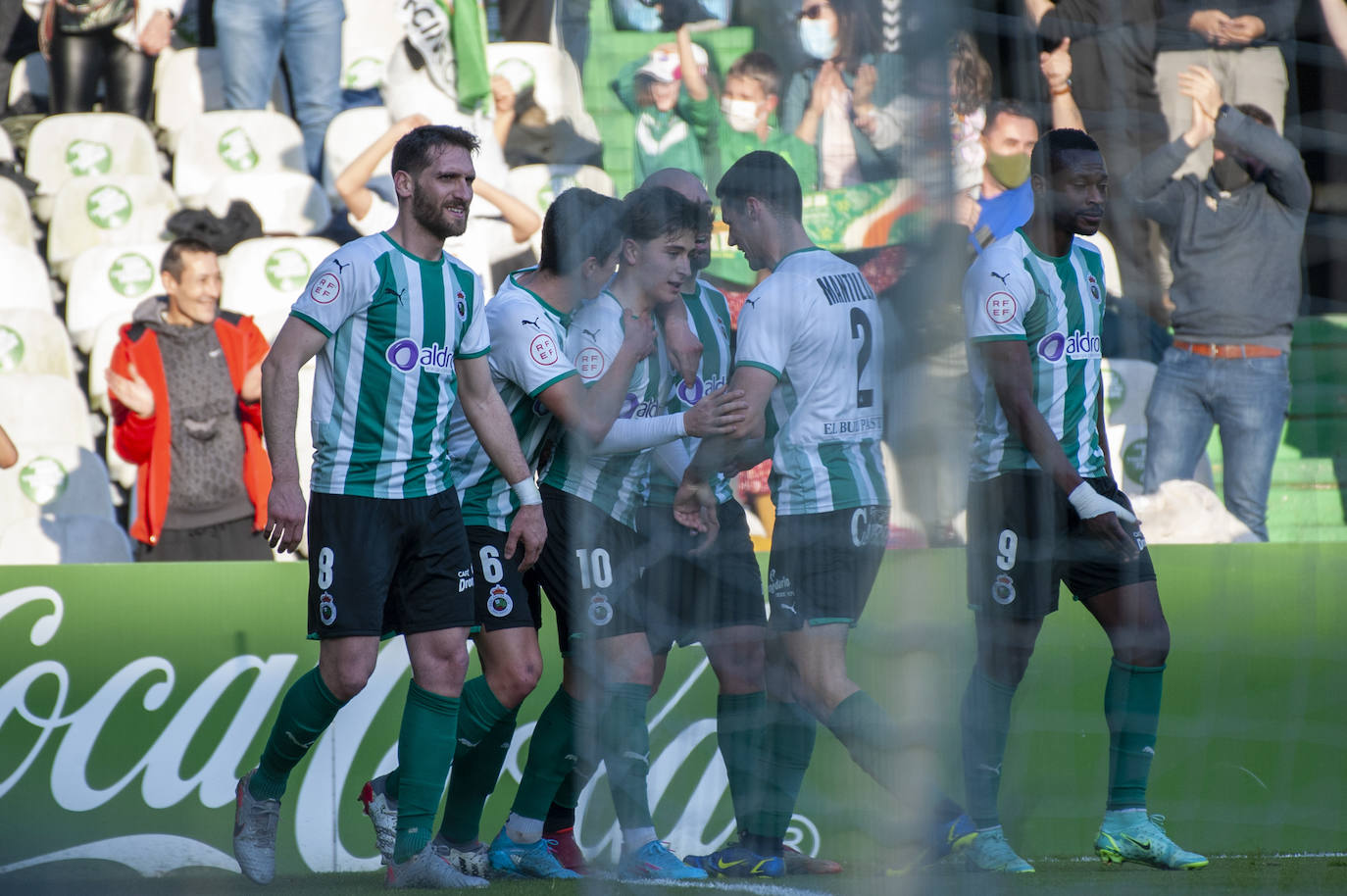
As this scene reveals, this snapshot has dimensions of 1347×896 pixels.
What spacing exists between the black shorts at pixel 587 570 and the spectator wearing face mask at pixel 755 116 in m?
0.85

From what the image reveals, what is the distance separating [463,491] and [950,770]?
1.54m

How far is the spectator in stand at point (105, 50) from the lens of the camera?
6.80 metres

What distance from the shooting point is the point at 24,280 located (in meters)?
6.20

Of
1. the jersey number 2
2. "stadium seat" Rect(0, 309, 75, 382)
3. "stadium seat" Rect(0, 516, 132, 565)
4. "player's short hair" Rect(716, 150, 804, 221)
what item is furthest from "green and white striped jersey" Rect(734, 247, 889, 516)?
"stadium seat" Rect(0, 309, 75, 382)

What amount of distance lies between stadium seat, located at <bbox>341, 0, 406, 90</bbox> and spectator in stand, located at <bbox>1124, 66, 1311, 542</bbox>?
4241mm

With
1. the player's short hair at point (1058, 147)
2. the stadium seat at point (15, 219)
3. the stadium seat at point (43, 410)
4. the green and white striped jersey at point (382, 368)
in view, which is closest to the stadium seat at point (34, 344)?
the stadium seat at point (43, 410)

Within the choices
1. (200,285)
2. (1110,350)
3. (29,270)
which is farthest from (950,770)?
(29,270)

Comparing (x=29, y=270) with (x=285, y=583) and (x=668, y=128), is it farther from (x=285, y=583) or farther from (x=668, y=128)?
(x=668, y=128)

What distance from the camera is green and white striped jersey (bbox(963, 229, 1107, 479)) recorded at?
330 centimetres

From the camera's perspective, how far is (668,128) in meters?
2.11

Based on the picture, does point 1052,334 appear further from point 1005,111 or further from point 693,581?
point 693,581

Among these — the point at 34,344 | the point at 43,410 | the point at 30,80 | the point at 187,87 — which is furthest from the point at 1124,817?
the point at 30,80

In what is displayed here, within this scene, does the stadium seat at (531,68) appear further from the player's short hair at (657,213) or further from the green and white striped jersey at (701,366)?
the player's short hair at (657,213)

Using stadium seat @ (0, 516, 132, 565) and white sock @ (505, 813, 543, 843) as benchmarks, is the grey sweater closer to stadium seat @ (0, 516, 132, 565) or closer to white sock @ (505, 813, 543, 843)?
white sock @ (505, 813, 543, 843)
